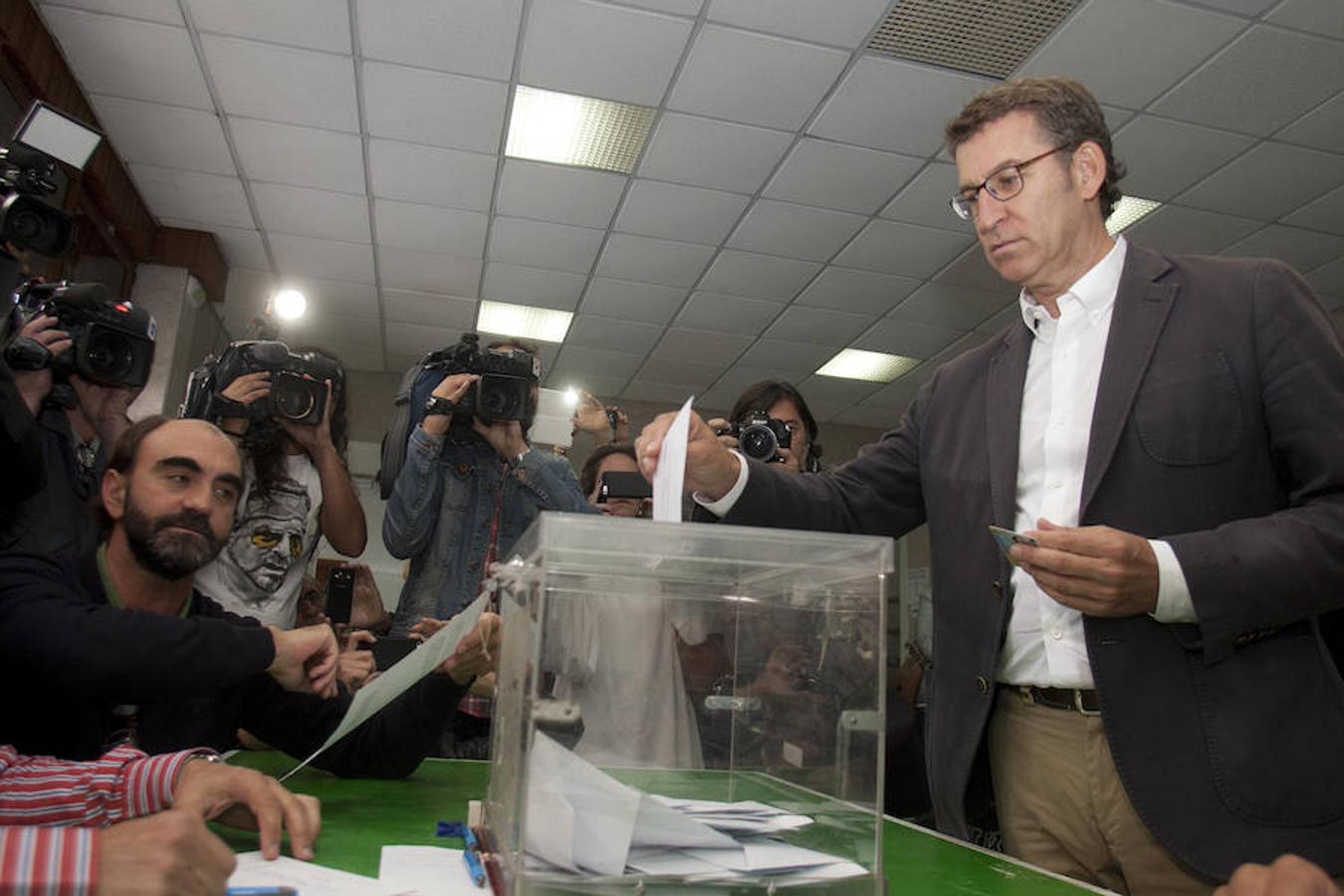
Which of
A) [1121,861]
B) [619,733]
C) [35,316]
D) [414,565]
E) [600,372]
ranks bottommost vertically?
[1121,861]

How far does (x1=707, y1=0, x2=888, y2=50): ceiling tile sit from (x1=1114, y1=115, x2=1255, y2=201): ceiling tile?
1.15 meters

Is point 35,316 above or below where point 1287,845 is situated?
above

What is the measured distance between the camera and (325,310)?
565cm

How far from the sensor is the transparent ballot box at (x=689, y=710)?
61 cm

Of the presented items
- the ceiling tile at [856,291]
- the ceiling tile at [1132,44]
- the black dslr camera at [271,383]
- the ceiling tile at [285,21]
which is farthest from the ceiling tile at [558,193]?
the black dslr camera at [271,383]

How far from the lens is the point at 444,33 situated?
10.3 ft

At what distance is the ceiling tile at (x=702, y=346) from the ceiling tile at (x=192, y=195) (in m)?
2.44

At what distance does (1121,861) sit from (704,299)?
4.36 meters

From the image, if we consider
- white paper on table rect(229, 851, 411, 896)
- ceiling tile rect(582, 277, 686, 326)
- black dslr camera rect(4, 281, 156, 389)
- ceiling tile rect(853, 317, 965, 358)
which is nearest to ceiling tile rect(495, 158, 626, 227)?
ceiling tile rect(582, 277, 686, 326)

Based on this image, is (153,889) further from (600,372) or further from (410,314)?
(600,372)

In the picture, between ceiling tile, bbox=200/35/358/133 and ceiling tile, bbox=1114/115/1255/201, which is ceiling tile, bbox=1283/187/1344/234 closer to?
ceiling tile, bbox=1114/115/1255/201

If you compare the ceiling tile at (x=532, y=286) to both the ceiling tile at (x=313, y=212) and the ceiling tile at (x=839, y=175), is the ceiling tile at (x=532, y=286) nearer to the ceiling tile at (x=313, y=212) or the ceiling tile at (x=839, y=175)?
the ceiling tile at (x=313, y=212)

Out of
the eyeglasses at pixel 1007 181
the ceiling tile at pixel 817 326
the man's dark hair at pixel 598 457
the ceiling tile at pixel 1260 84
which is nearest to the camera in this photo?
the eyeglasses at pixel 1007 181

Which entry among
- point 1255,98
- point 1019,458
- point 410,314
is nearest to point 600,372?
point 410,314
